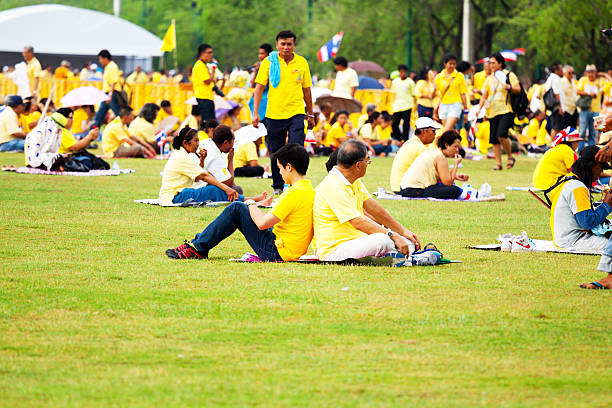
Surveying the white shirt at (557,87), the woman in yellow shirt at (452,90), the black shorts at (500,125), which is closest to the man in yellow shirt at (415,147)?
the black shorts at (500,125)

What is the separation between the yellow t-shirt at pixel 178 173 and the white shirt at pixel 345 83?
11.9m

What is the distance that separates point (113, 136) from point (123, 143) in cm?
41

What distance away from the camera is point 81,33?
5603 cm

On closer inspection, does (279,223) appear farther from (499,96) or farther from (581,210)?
(499,96)

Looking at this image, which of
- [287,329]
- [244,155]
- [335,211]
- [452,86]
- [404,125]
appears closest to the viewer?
[287,329]

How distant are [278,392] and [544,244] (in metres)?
5.45

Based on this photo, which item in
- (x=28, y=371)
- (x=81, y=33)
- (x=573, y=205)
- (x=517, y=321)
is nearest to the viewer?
(x=28, y=371)

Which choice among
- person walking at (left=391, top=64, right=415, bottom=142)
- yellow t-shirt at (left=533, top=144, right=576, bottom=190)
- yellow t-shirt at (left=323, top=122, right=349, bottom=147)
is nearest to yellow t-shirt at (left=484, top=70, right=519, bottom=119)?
yellow t-shirt at (left=323, top=122, right=349, bottom=147)

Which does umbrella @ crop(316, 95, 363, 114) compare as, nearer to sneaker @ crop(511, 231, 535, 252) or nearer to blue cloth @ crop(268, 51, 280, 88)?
blue cloth @ crop(268, 51, 280, 88)

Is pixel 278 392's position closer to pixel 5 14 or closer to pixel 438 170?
pixel 438 170

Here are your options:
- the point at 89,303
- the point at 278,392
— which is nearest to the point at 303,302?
the point at 89,303

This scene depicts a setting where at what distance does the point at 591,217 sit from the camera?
9062 mm

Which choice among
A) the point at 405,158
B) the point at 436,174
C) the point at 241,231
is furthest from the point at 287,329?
the point at 405,158

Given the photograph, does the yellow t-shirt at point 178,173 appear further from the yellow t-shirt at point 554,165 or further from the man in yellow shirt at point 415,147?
the yellow t-shirt at point 554,165
